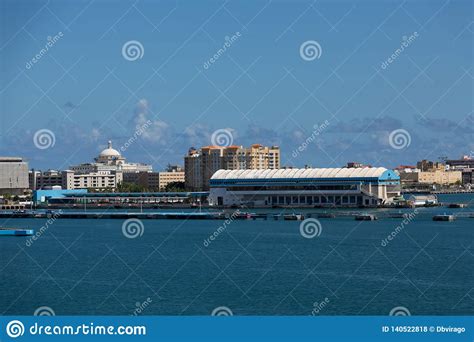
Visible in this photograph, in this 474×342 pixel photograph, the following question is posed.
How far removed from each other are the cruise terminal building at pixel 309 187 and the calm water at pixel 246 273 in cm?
845

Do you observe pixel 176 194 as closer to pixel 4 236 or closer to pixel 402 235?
pixel 4 236

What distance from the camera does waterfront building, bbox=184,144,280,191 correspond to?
105ft

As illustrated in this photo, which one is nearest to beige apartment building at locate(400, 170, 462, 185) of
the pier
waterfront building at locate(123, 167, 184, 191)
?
waterfront building at locate(123, 167, 184, 191)

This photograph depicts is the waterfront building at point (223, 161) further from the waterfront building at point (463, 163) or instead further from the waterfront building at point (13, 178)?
the waterfront building at point (463, 163)

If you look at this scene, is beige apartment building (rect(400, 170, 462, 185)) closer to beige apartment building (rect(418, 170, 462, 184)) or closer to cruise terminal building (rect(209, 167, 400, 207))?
beige apartment building (rect(418, 170, 462, 184))

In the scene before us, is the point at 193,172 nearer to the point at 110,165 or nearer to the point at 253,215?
the point at 110,165

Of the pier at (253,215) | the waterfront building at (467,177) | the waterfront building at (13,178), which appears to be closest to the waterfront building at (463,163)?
the waterfront building at (467,177)

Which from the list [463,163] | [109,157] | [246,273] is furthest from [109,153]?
[246,273]

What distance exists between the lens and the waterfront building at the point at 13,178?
33031 mm

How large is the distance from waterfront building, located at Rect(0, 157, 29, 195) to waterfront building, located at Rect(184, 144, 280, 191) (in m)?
6.38

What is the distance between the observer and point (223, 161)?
3188cm

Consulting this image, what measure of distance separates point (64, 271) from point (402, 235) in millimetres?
5621

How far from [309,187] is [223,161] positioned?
980 cm

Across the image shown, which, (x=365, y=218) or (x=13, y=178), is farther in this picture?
(x=13, y=178)
